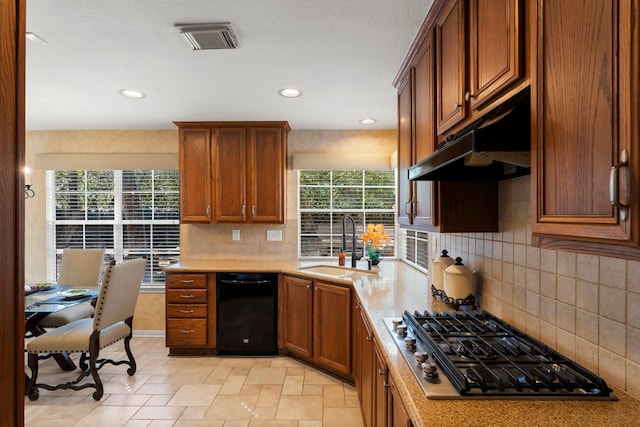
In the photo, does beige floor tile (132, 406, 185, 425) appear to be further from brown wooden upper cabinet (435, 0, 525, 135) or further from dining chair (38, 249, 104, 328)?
brown wooden upper cabinet (435, 0, 525, 135)

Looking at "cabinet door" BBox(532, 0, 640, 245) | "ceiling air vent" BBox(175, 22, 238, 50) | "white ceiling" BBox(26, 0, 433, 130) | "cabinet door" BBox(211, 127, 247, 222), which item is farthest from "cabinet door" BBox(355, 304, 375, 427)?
"cabinet door" BBox(211, 127, 247, 222)

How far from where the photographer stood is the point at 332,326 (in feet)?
10.4

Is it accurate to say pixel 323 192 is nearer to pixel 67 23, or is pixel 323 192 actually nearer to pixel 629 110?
pixel 67 23

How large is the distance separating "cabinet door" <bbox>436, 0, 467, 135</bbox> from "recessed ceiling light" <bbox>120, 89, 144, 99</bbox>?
239 centimetres

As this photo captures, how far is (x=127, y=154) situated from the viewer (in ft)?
14.0

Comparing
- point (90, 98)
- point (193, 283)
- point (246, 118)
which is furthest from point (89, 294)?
point (246, 118)

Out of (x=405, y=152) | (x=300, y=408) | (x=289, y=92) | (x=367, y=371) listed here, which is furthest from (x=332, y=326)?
(x=289, y=92)

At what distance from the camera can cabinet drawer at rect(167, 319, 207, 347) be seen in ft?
12.0

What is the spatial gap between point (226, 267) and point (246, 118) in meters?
1.53

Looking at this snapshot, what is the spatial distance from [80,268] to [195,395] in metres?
1.92

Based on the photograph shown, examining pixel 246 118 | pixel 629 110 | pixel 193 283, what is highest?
pixel 246 118

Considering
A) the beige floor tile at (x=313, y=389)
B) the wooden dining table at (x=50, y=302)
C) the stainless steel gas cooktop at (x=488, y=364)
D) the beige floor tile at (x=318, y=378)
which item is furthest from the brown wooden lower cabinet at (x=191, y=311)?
the stainless steel gas cooktop at (x=488, y=364)

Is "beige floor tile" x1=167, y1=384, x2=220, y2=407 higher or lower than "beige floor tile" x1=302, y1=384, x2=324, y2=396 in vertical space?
lower

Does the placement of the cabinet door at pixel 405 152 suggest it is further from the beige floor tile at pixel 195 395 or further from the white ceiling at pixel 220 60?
the beige floor tile at pixel 195 395
